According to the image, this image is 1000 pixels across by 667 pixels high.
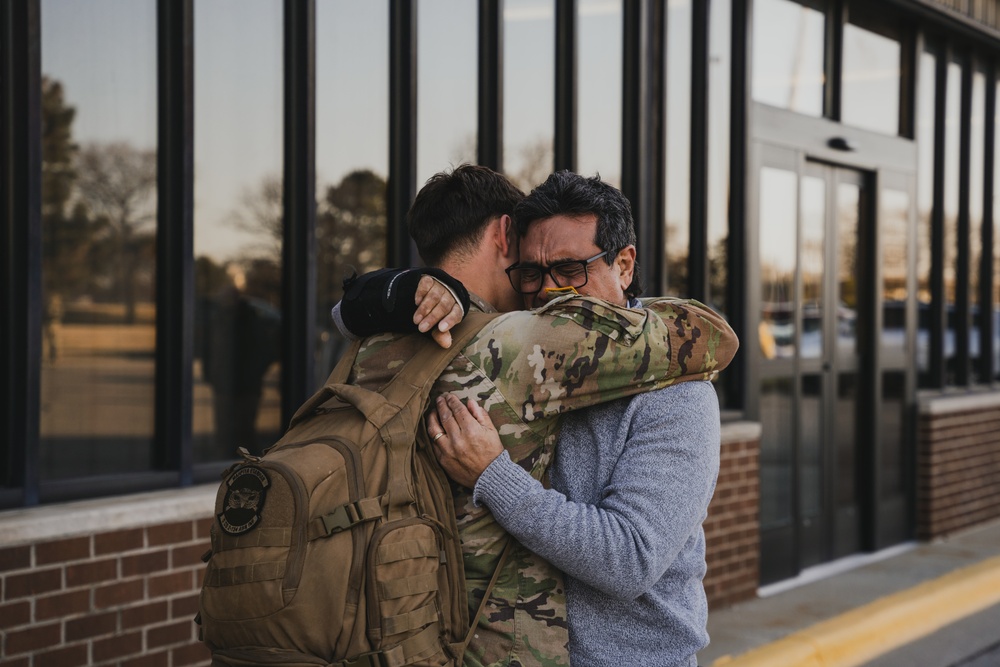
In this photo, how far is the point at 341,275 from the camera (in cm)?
510

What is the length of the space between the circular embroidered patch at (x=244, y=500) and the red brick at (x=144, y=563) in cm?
246

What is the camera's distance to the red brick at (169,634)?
4.15 m

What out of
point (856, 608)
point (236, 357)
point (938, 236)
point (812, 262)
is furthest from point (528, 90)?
point (938, 236)

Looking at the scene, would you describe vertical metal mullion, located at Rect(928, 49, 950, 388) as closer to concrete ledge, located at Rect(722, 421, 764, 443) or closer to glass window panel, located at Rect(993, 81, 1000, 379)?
glass window panel, located at Rect(993, 81, 1000, 379)

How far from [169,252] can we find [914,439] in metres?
6.44

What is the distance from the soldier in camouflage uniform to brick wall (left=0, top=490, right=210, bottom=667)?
223 centimetres

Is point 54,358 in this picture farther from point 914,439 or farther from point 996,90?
point 996,90

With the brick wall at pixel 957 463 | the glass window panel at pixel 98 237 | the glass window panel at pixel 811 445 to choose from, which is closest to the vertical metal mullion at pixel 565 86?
the glass window panel at pixel 98 237

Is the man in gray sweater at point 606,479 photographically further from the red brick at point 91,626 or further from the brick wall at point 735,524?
the brick wall at point 735,524

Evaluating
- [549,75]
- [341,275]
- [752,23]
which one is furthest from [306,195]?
[752,23]

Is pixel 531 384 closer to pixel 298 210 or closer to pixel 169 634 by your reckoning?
pixel 169 634

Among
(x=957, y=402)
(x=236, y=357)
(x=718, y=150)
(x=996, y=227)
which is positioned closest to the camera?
(x=236, y=357)

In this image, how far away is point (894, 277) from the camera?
8656 millimetres

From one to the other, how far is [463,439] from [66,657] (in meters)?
2.54
